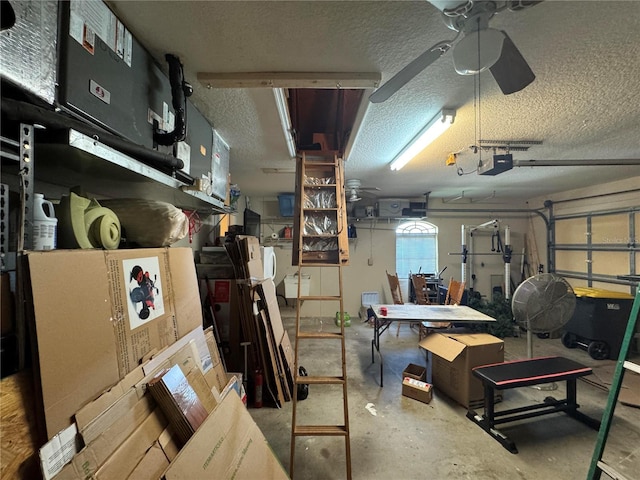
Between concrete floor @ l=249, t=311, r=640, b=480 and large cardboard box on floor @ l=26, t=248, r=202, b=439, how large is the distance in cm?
149

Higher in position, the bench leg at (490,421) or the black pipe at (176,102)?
the black pipe at (176,102)

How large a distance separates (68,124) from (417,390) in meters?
3.29

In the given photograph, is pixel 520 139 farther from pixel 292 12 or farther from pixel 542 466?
pixel 542 466

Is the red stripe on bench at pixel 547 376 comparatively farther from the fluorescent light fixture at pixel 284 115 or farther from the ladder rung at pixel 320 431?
the fluorescent light fixture at pixel 284 115

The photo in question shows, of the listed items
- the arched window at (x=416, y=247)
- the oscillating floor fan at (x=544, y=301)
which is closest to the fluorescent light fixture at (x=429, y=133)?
the oscillating floor fan at (x=544, y=301)

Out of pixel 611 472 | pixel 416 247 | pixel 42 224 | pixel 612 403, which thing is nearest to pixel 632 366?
pixel 612 403

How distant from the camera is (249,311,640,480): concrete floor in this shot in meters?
1.94

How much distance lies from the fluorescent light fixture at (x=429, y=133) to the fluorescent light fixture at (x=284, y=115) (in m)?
1.18

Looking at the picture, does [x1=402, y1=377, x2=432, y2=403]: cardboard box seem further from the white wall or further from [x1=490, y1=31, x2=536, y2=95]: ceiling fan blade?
the white wall

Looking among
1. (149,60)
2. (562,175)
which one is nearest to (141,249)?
(149,60)

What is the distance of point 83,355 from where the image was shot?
0.99m

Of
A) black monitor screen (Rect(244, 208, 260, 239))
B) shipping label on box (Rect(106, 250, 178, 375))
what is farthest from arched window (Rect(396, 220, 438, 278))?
shipping label on box (Rect(106, 250, 178, 375))

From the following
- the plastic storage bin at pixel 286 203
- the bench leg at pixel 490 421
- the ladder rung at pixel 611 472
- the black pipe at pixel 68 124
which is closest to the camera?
the black pipe at pixel 68 124

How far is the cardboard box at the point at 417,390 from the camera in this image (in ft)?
9.12
